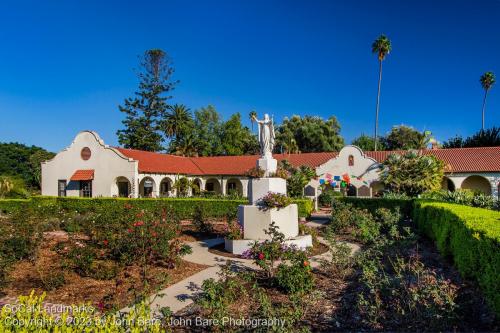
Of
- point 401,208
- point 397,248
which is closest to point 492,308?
point 397,248

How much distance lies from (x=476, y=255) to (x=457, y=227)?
2.06 meters

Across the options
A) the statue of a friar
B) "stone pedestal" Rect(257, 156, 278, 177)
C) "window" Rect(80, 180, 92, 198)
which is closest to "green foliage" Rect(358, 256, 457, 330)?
"stone pedestal" Rect(257, 156, 278, 177)

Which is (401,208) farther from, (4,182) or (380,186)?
(4,182)

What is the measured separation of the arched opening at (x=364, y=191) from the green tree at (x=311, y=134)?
56.9ft

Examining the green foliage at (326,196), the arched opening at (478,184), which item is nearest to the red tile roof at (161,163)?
the green foliage at (326,196)

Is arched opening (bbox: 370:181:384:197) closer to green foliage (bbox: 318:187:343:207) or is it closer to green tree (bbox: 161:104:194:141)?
green foliage (bbox: 318:187:343:207)

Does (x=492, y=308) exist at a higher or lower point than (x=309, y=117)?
lower

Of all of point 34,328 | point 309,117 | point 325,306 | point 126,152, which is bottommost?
point 325,306

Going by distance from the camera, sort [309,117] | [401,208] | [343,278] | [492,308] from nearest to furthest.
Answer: [492,308] < [343,278] < [401,208] < [309,117]

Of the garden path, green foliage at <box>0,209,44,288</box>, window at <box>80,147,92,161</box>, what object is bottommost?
the garden path

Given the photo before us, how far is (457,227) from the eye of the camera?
8.17 m

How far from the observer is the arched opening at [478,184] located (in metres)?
28.1

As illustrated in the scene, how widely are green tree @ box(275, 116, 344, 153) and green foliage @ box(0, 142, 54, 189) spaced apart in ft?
117

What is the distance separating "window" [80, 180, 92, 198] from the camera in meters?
29.1
